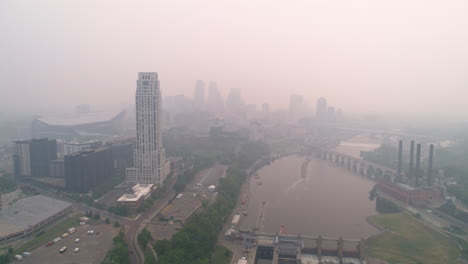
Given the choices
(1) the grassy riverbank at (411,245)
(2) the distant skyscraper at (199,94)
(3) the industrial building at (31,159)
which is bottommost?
(1) the grassy riverbank at (411,245)

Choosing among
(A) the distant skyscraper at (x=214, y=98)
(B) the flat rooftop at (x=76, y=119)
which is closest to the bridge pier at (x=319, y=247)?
(B) the flat rooftop at (x=76, y=119)

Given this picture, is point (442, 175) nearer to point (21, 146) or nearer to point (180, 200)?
point (180, 200)

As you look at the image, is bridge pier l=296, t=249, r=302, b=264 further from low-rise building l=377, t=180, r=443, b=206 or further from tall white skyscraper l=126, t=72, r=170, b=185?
tall white skyscraper l=126, t=72, r=170, b=185

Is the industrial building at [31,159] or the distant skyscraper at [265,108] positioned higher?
the distant skyscraper at [265,108]

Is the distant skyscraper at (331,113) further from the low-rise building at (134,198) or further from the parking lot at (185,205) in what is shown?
the low-rise building at (134,198)

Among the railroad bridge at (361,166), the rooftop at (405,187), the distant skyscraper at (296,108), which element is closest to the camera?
the rooftop at (405,187)

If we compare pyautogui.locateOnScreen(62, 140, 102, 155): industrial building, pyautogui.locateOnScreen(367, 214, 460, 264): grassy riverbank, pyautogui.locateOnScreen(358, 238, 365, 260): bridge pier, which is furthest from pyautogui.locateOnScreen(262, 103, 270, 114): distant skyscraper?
pyautogui.locateOnScreen(358, 238, 365, 260): bridge pier
